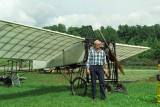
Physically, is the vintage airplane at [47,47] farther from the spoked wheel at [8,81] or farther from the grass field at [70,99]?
the spoked wheel at [8,81]

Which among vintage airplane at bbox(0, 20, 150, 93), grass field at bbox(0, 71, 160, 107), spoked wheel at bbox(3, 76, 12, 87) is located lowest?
grass field at bbox(0, 71, 160, 107)

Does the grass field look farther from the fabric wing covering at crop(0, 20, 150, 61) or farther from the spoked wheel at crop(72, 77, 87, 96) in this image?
the fabric wing covering at crop(0, 20, 150, 61)

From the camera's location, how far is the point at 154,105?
5660 mm

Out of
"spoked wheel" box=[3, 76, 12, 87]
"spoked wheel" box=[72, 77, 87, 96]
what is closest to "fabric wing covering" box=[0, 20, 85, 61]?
"spoked wheel" box=[72, 77, 87, 96]

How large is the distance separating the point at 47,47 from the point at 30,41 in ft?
4.71

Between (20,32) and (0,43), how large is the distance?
3.68 ft

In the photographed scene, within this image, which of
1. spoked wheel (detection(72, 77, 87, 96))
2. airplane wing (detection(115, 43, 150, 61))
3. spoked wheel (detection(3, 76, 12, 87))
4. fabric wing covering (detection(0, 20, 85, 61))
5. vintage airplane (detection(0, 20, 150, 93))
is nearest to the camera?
fabric wing covering (detection(0, 20, 85, 61))

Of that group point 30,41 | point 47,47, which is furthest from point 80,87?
point 30,41

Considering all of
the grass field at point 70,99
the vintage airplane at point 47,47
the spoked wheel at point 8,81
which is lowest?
the grass field at point 70,99

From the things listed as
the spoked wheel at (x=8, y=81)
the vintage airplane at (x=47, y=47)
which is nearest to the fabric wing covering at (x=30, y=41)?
the vintage airplane at (x=47, y=47)

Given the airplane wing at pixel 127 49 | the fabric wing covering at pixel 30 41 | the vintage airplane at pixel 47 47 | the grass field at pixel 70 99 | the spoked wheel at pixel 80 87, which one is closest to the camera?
the grass field at pixel 70 99

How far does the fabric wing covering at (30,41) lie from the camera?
21.9 ft

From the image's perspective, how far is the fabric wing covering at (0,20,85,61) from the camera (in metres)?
6.67

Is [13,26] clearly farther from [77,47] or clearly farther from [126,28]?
[126,28]
